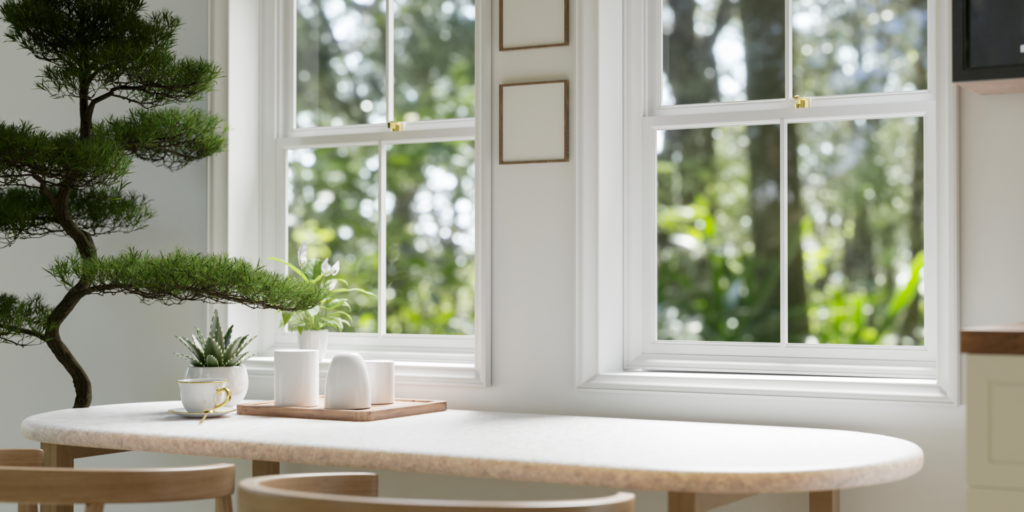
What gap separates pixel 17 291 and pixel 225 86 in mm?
1068

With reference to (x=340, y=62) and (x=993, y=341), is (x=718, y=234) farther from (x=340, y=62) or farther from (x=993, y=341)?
(x=340, y=62)

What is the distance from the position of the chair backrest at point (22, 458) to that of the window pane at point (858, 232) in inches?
74.9

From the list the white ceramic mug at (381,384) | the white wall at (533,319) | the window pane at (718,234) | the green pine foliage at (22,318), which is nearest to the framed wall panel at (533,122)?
the white wall at (533,319)

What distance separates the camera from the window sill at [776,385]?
225cm

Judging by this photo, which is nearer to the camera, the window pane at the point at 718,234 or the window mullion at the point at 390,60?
the window pane at the point at 718,234

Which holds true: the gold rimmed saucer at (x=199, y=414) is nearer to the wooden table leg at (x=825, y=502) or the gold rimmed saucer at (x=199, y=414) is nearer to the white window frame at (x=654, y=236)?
the white window frame at (x=654, y=236)

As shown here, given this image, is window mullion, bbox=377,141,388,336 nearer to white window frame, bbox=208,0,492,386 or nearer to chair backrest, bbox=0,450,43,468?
white window frame, bbox=208,0,492,386

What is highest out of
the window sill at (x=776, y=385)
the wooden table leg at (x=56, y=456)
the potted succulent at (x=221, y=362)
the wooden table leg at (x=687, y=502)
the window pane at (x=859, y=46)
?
the window pane at (x=859, y=46)

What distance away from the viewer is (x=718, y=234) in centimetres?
274

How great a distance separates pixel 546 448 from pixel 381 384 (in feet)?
2.43

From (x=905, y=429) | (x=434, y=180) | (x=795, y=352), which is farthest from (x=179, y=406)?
(x=905, y=429)

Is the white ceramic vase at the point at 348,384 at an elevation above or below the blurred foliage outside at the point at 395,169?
below

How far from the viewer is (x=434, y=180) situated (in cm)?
309

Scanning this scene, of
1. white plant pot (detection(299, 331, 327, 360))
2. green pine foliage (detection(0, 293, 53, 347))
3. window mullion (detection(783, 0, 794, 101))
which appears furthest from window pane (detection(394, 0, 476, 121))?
green pine foliage (detection(0, 293, 53, 347))
